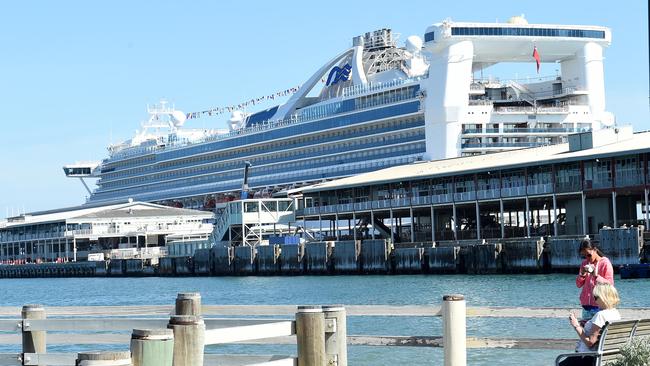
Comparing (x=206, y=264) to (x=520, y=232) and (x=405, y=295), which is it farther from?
(x=405, y=295)

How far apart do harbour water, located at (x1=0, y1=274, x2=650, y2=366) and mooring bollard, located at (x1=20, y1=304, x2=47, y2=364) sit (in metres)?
7.69

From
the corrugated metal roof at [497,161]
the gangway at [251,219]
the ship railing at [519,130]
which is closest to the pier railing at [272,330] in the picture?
the corrugated metal roof at [497,161]

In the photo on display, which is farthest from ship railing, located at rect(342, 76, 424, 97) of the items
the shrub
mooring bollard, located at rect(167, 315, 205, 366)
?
mooring bollard, located at rect(167, 315, 205, 366)

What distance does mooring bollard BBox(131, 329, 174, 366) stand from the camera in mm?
7926

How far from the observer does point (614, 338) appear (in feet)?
33.5

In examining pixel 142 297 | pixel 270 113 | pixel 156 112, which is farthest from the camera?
pixel 156 112

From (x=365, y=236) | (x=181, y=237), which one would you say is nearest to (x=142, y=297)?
(x=365, y=236)

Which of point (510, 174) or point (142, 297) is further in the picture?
point (510, 174)

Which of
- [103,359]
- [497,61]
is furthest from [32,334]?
[497,61]

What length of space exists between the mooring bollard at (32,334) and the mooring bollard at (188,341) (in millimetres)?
3045

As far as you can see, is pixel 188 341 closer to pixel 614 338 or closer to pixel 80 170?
pixel 614 338

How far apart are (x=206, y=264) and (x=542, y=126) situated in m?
26.8

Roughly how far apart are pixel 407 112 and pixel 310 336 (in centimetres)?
7919

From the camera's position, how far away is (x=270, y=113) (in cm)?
11025
